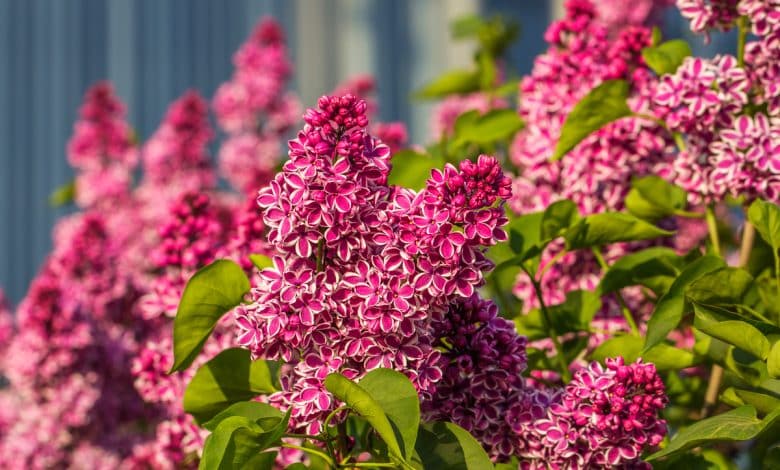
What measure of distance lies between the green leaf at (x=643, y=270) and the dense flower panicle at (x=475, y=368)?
17cm

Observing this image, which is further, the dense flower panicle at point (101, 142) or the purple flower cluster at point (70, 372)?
the dense flower panicle at point (101, 142)

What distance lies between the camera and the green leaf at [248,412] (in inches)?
24.9

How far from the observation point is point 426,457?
2.04 ft

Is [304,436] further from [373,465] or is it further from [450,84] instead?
[450,84]

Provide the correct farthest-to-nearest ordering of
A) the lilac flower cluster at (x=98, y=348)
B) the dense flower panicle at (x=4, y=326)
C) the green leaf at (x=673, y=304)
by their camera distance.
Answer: the dense flower panicle at (x=4, y=326) < the lilac flower cluster at (x=98, y=348) < the green leaf at (x=673, y=304)

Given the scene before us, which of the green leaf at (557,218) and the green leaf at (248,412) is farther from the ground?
the green leaf at (557,218)

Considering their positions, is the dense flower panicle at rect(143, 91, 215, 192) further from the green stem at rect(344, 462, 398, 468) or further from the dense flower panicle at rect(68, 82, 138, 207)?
the green stem at rect(344, 462, 398, 468)

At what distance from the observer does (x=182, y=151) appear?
71.0 inches

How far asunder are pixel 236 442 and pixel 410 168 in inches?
14.7

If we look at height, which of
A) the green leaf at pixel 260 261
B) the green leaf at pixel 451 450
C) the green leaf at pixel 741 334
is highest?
the green leaf at pixel 260 261

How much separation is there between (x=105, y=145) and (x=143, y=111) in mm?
2792

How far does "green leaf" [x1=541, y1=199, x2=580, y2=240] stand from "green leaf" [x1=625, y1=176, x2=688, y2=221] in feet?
0.26

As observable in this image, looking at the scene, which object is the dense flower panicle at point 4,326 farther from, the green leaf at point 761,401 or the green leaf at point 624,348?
the green leaf at point 761,401

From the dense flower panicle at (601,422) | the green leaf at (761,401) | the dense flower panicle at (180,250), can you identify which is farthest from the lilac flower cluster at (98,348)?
the green leaf at (761,401)
